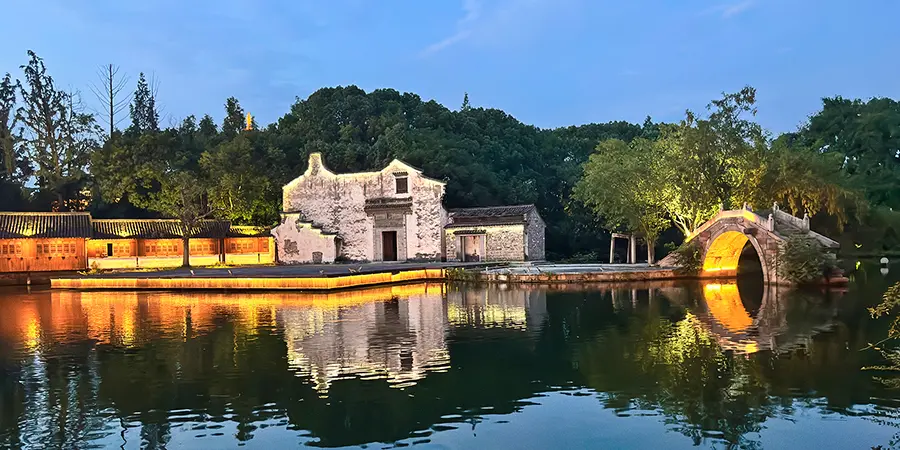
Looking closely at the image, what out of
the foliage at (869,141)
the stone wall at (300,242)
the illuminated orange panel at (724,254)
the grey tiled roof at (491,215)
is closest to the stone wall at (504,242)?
the grey tiled roof at (491,215)

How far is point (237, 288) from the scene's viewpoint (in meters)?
27.8

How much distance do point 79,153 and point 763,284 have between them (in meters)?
43.7

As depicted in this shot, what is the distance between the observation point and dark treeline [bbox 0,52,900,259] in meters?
42.7

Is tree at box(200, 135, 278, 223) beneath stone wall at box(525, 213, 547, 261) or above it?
above

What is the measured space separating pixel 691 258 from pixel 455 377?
19536 mm

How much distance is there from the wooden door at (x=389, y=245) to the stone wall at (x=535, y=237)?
8144 mm

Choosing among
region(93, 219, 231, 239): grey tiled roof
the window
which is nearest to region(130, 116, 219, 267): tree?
region(93, 219, 231, 239): grey tiled roof

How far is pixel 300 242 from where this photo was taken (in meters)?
41.4

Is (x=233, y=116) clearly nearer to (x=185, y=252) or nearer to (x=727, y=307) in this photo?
(x=185, y=252)

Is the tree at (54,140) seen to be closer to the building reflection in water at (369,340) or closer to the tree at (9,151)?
the tree at (9,151)

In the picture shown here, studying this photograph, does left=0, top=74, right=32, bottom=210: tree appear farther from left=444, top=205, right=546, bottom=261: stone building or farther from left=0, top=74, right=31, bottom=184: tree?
left=444, top=205, right=546, bottom=261: stone building

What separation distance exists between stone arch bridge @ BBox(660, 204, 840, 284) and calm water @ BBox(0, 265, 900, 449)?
399cm

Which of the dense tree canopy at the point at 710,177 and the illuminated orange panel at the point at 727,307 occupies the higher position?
the dense tree canopy at the point at 710,177

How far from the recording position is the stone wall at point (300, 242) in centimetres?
4122
